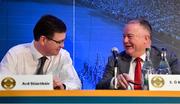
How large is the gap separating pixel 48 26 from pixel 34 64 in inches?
9.1

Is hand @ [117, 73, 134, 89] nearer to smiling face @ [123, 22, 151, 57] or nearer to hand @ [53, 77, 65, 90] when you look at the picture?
smiling face @ [123, 22, 151, 57]

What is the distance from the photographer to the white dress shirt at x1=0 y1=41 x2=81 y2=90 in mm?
1925

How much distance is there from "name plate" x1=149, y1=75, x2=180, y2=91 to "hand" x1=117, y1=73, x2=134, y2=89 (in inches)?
5.9

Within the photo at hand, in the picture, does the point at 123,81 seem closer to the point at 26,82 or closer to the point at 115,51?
the point at 115,51

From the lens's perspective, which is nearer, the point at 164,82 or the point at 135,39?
the point at 164,82

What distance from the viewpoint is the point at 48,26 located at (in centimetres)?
198

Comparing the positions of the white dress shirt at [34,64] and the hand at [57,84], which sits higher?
the white dress shirt at [34,64]

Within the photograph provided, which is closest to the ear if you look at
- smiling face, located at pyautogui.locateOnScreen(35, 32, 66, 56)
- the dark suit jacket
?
smiling face, located at pyautogui.locateOnScreen(35, 32, 66, 56)

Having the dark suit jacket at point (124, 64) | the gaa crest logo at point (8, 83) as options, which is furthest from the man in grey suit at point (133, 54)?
the gaa crest logo at point (8, 83)

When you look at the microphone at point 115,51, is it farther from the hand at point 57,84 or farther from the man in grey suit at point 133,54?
the hand at point 57,84

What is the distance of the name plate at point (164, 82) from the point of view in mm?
1825

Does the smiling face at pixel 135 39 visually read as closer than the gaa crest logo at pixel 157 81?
No

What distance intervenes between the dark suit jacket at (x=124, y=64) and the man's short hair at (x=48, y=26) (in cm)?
34

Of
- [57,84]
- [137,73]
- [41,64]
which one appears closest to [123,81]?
[137,73]
